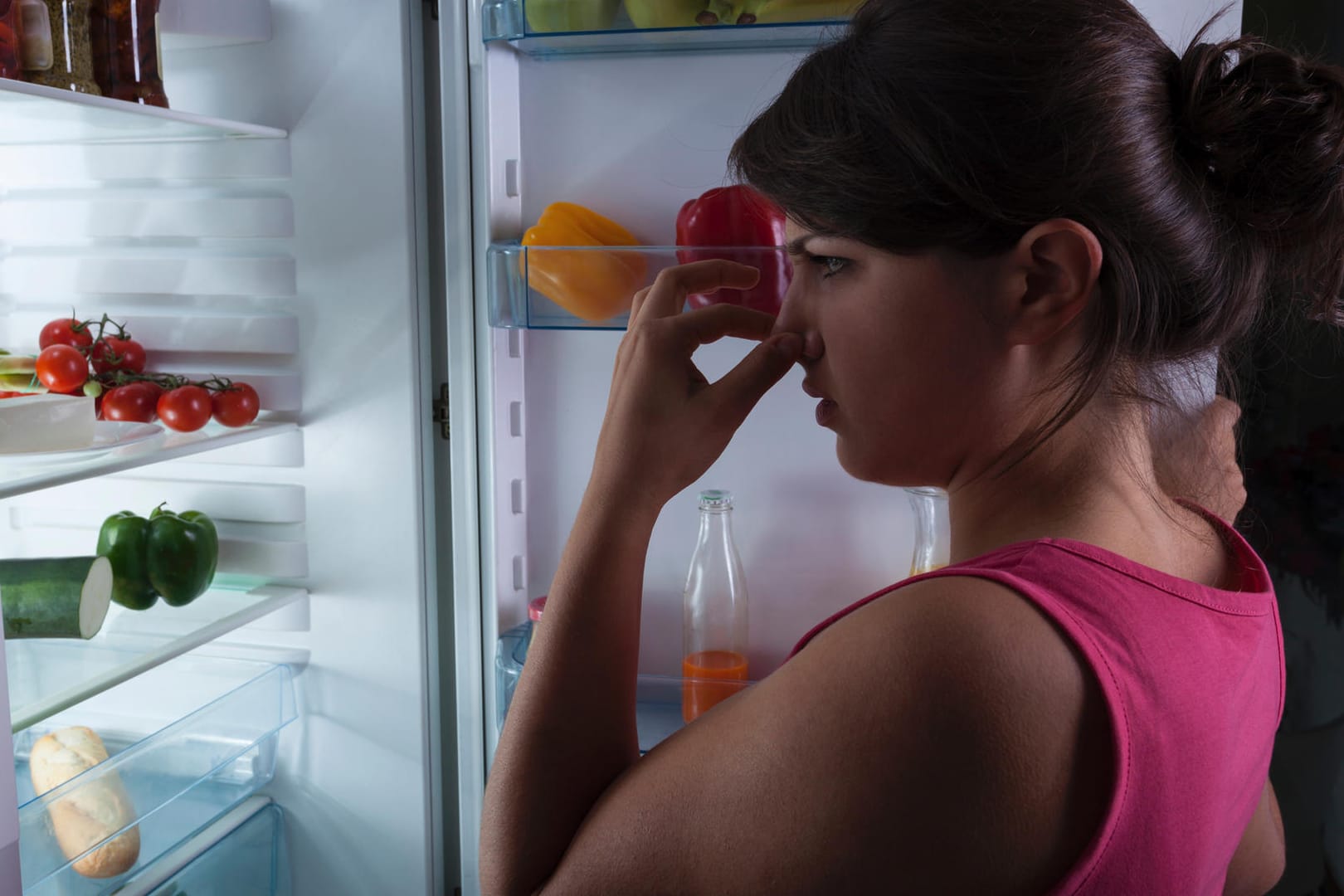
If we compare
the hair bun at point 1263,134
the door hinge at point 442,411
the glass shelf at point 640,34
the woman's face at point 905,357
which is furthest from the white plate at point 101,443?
the hair bun at point 1263,134

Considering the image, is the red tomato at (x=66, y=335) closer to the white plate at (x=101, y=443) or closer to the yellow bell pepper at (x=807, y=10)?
the white plate at (x=101, y=443)

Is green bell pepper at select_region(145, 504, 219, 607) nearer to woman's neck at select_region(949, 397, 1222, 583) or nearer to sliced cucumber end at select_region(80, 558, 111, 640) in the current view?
sliced cucumber end at select_region(80, 558, 111, 640)

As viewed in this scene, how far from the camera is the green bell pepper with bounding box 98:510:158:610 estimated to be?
1297 mm

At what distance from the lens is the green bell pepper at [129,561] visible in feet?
4.25

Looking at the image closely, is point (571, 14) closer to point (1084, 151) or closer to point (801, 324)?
point (801, 324)

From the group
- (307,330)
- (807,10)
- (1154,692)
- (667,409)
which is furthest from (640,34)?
(1154,692)

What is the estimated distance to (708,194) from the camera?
3.44 ft

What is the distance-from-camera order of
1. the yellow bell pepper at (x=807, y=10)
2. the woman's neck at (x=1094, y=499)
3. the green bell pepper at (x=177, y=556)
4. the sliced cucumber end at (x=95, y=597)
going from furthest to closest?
the green bell pepper at (x=177, y=556) < the sliced cucumber end at (x=95, y=597) < the yellow bell pepper at (x=807, y=10) < the woman's neck at (x=1094, y=499)

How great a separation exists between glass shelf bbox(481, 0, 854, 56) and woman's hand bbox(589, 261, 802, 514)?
13.5 inches

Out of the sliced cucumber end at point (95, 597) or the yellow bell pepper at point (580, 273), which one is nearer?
the yellow bell pepper at point (580, 273)

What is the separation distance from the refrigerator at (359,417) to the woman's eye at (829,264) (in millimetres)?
457

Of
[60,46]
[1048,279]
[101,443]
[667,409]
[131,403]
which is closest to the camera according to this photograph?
[1048,279]

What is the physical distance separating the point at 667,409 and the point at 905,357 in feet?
0.76

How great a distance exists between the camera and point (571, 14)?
1028 mm
